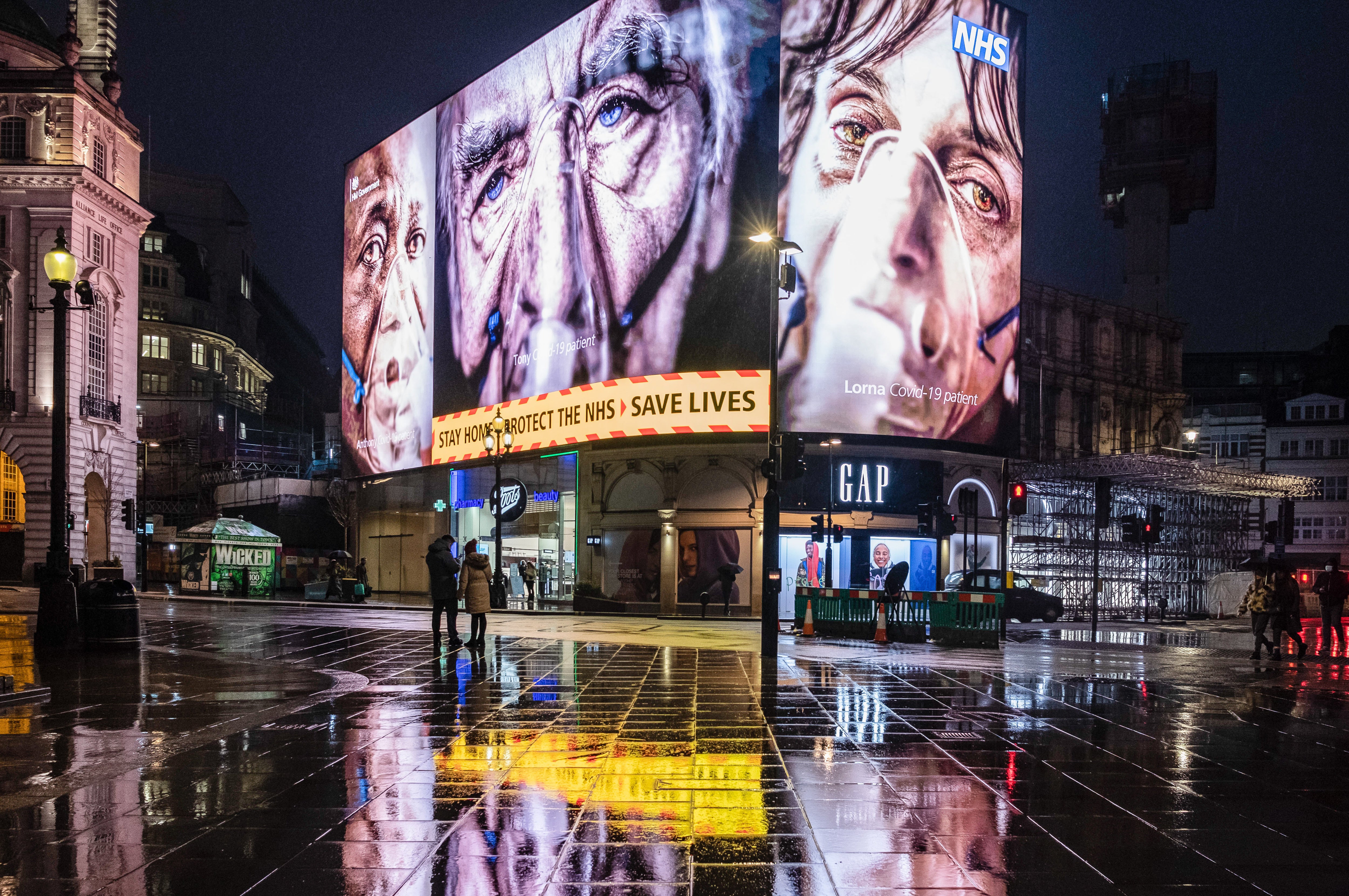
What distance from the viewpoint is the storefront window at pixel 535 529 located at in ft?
140

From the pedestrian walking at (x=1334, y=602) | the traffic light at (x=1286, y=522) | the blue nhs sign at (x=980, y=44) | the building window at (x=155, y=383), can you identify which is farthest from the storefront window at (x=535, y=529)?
the building window at (x=155, y=383)

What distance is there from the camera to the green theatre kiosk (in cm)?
4788

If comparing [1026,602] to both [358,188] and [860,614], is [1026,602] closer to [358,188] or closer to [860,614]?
[860,614]

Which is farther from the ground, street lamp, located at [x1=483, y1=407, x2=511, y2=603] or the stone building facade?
the stone building facade

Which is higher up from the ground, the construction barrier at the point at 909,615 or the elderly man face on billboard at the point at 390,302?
the elderly man face on billboard at the point at 390,302

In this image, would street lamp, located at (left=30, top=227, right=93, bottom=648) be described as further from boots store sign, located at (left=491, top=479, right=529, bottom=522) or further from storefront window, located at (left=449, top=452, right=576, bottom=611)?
boots store sign, located at (left=491, top=479, right=529, bottom=522)

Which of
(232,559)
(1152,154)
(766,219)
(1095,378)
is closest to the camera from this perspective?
(766,219)

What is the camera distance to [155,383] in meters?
86.0

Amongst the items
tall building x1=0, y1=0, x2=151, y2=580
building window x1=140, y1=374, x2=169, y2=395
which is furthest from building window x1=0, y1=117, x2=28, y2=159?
building window x1=140, y1=374, x2=169, y2=395

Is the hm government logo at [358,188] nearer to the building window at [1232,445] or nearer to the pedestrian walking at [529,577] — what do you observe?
the pedestrian walking at [529,577]

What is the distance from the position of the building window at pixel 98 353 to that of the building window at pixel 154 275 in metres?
35.1

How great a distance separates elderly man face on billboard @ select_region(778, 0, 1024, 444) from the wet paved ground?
21916mm

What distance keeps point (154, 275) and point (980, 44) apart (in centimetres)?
6881

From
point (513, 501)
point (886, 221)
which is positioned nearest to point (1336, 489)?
point (886, 221)
